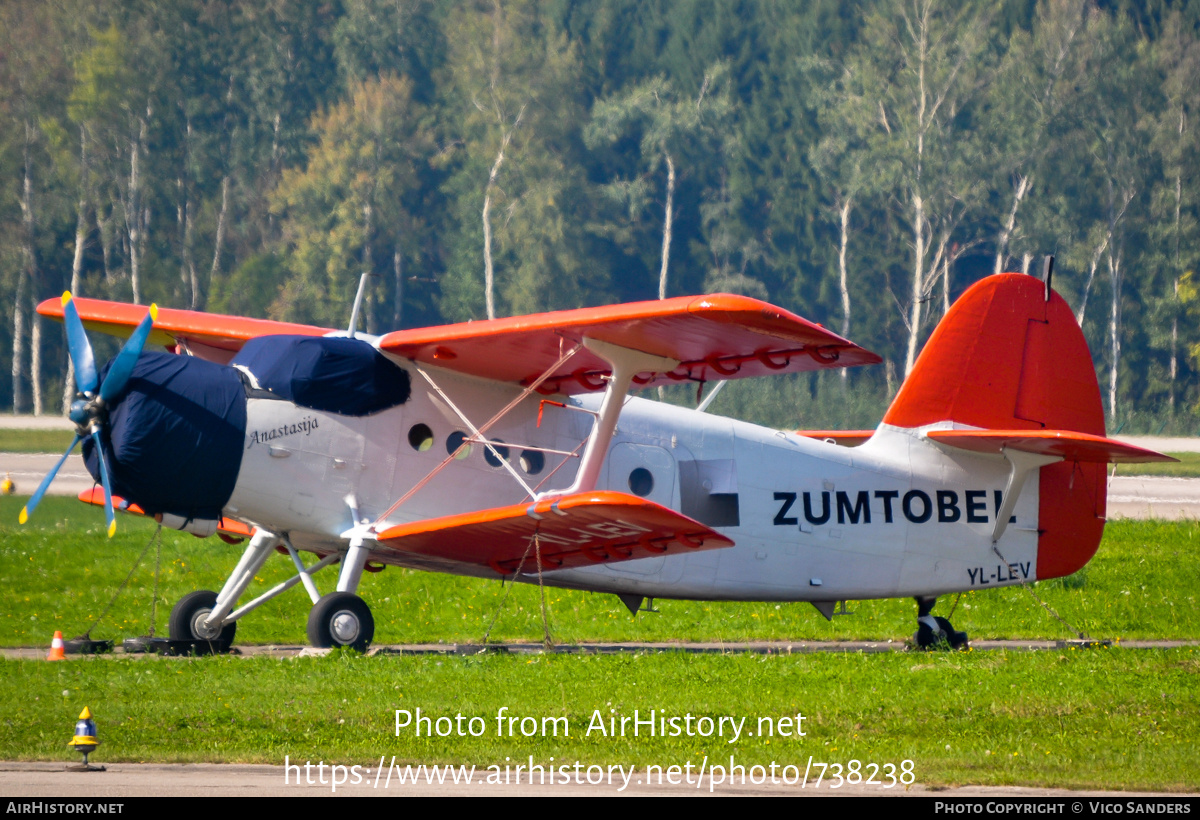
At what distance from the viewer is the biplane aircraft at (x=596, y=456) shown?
12.3 meters

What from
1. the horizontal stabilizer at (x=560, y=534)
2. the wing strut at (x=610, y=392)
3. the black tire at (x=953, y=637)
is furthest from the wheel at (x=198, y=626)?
the black tire at (x=953, y=637)

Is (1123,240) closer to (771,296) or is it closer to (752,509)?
(771,296)

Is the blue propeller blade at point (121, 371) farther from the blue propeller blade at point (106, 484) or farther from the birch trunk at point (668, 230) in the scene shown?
the birch trunk at point (668, 230)

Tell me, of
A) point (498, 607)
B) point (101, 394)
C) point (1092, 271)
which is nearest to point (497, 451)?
point (101, 394)

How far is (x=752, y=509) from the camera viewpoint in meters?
14.7

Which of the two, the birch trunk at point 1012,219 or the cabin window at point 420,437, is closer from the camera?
the cabin window at point 420,437

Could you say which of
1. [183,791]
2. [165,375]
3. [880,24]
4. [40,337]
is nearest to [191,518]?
[165,375]

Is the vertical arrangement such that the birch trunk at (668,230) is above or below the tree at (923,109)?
below

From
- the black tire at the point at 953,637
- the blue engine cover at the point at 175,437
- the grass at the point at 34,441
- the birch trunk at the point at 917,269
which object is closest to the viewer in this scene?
the blue engine cover at the point at 175,437

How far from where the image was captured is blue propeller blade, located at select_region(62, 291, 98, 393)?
486 inches

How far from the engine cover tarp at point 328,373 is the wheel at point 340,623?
1798 millimetres

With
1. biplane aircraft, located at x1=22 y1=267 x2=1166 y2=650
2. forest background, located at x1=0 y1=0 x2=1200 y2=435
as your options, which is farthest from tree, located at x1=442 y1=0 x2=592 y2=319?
biplane aircraft, located at x1=22 y1=267 x2=1166 y2=650

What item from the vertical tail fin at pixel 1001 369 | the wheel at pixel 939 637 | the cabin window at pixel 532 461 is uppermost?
the vertical tail fin at pixel 1001 369
